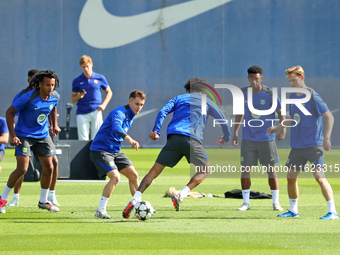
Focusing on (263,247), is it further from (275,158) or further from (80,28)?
(80,28)

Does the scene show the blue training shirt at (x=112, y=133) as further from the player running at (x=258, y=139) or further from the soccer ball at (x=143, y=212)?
the player running at (x=258, y=139)

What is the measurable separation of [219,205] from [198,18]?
60.6 ft

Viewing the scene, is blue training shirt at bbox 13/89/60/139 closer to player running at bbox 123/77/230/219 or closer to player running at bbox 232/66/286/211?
player running at bbox 123/77/230/219

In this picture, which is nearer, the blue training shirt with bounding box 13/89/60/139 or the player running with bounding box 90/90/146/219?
the player running with bounding box 90/90/146/219

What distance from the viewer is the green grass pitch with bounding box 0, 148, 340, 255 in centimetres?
633

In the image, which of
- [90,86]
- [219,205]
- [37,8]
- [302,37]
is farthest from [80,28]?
[219,205]

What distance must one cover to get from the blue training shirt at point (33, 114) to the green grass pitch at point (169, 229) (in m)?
1.10

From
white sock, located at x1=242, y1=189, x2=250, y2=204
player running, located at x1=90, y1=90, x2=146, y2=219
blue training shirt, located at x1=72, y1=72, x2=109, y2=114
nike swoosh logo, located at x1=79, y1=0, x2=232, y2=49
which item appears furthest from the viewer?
→ nike swoosh logo, located at x1=79, y1=0, x2=232, y2=49

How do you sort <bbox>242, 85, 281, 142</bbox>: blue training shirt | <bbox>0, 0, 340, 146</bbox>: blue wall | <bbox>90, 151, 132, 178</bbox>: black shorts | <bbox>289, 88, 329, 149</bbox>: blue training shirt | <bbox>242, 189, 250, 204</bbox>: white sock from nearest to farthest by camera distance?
<bbox>289, 88, 329, 149</bbox>: blue training shirt
<bbox>90, 151, 132, 178</bbox>: black shorts
<bbox>242, 85, 281, 142</bbox>: blue training shirt
<bbox>242, 189, 250, 204</bbox>: white sock
<bbox>0, 0, 340, 146</bbox>: blue wall

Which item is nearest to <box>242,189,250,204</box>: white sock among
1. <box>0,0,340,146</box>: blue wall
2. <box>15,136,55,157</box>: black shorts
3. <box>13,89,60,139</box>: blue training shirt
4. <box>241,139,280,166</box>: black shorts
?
<box>241,139,280,166</box>: black shorts

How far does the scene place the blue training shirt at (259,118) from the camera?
9.62 m

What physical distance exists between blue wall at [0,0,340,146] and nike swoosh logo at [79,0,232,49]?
0.14 m

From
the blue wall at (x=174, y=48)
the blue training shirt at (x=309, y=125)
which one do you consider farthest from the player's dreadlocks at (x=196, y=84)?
the blue wall at (x=174, y=48)

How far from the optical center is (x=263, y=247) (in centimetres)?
641
